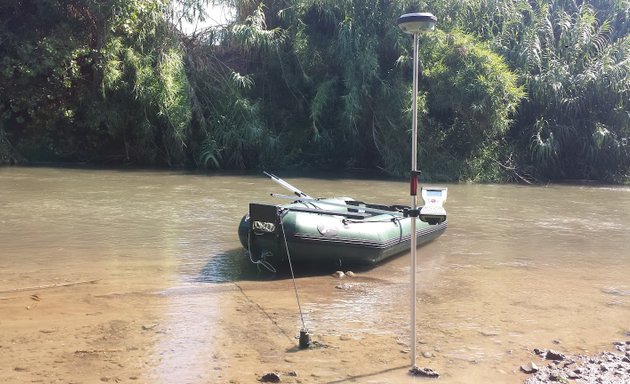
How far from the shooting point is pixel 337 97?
17.3m

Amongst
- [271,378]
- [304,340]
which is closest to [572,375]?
[304,340]

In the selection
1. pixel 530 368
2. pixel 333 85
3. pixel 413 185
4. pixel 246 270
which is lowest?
pixel 530 368

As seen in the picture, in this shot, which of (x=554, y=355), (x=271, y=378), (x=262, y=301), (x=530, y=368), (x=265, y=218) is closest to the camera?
(x=271, y=378)

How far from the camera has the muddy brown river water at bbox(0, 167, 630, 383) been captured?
12.8ft

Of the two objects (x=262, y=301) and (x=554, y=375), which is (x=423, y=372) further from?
(x=262, y=301)

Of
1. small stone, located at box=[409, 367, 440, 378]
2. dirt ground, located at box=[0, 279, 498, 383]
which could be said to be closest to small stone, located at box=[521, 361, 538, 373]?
small stone, located at box=[409, 367, 440, 378]

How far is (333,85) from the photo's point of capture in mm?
17250

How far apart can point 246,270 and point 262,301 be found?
1.20 m

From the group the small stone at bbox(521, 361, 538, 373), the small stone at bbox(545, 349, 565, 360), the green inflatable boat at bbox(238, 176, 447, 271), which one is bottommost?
the small stone at bbox(521, 361, 538, 373)

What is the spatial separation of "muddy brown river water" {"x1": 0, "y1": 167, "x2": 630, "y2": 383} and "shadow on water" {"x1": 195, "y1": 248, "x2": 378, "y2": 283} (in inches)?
1.3

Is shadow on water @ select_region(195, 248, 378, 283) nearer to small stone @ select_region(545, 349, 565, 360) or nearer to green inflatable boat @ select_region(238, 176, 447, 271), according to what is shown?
green inflatable boat @ select_region(238, 176, 447, 271)

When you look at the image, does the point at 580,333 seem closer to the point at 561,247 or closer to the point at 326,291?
the point at 326,291

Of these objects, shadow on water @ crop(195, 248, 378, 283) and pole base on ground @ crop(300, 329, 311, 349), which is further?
shadow on water @ crop(195, 248, 378, 283)

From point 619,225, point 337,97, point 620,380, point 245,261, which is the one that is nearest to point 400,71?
point 337,97
